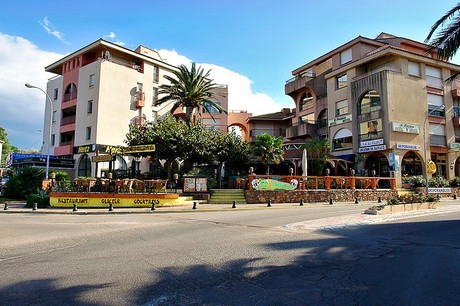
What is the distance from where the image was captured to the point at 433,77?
4050cm

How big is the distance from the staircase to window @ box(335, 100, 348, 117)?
20.6 meters

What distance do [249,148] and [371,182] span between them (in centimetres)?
1180

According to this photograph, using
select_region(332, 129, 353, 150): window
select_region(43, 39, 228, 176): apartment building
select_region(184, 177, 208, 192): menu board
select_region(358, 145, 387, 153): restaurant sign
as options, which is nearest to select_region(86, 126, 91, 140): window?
select_region(43, 39, 228, 176): apartment building

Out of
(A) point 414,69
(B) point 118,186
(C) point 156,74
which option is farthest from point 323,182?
(C) point 156,74

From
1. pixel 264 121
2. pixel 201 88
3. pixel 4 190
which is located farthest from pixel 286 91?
pixel 4 190

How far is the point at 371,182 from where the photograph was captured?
30.9 m

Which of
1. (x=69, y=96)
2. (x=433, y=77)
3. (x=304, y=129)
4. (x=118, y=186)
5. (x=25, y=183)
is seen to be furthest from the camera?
(x=304, y=129)

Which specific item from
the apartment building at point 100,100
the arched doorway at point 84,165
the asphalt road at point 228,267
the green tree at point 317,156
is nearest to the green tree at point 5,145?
the apartment building at point 100,100

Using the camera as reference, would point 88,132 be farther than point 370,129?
Yes

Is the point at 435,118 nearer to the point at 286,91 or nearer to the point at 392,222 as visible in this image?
the point at 286,91

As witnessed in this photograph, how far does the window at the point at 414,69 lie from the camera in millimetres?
38750

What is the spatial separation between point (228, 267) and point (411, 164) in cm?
3797

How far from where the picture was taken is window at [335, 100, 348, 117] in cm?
4075

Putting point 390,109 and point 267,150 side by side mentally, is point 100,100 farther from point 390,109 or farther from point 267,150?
point 390,109
